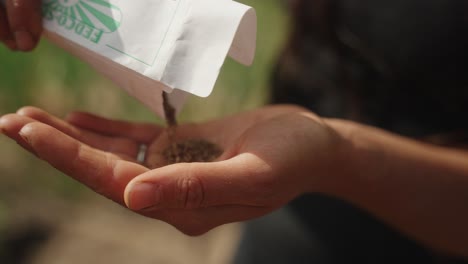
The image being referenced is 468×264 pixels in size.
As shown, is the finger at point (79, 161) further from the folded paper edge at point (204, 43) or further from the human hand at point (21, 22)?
the human hand at point (21, 22)

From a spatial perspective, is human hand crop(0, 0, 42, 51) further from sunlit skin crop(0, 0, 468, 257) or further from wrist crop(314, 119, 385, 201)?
wrist crop(314, 119, 385, 201)

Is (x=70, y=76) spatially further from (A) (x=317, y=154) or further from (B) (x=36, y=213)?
(A) (x=317, y=154)

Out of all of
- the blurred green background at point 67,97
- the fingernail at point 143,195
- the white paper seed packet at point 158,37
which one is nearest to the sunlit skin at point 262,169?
the fingernail at point 143,195

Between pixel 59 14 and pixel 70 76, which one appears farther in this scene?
pixel 70 76

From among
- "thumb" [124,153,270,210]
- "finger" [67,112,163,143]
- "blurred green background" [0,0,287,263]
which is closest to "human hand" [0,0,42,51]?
"finger" [67,112,163,143]

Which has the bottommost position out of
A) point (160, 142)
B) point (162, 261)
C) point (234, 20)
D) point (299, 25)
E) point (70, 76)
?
point (162, 261)

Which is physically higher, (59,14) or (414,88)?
(59,14)

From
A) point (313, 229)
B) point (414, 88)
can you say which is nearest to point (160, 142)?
point (313, 229)
